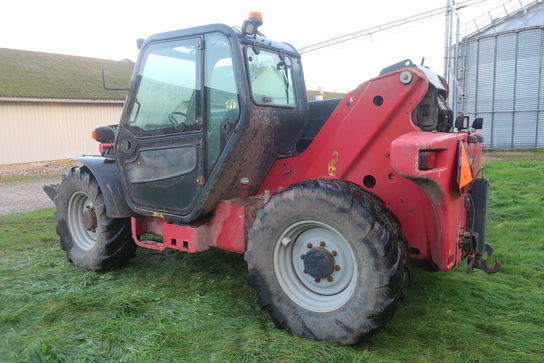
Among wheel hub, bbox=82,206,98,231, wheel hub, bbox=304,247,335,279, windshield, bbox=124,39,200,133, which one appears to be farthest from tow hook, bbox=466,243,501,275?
wheel hub, bbox=82,206,98,231

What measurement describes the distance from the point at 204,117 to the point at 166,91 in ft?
1.94

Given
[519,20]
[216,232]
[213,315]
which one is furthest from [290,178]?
[519,20]

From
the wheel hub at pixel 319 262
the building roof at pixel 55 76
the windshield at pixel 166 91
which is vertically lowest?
the wheel hub at pixel 319 262

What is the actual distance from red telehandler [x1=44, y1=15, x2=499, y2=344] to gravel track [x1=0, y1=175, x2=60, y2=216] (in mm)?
5933

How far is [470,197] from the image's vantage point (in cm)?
381

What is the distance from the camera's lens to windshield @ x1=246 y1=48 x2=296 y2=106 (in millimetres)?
3771

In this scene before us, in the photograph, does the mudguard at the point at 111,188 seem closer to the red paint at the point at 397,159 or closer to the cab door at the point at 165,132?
the cab door at the point at 165,132

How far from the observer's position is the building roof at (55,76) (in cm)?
1831

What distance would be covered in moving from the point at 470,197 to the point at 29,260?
4774 mm

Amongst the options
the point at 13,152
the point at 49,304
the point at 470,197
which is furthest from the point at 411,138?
the point at 13,152

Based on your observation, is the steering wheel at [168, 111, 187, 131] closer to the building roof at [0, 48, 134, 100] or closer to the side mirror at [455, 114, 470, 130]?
the side mirror at [455, 114, 470, 130]

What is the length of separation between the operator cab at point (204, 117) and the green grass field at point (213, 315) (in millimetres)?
827

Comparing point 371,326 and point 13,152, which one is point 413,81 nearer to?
point 371,326

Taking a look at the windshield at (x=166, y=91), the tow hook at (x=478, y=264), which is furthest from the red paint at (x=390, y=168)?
the windshield at (x=166, y=91)
